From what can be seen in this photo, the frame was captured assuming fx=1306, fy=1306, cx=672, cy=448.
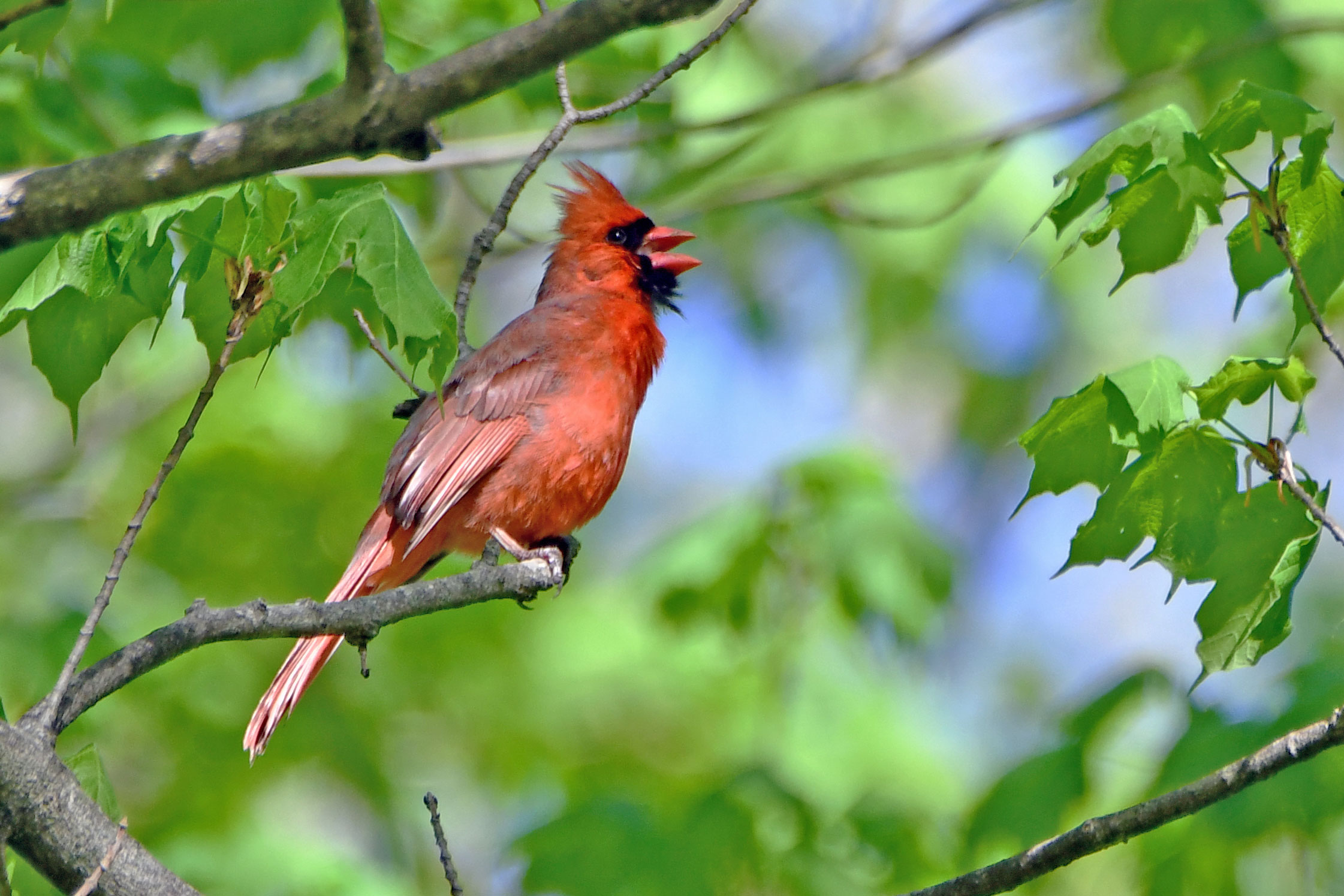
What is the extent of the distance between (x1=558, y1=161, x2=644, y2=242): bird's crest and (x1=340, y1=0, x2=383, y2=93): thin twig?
9.40 ft

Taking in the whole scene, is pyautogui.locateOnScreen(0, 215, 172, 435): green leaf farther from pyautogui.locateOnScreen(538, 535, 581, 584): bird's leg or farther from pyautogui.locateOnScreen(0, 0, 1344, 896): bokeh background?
pyautogui.locateOnScreen(538, 535, 581, 584): bird's leg

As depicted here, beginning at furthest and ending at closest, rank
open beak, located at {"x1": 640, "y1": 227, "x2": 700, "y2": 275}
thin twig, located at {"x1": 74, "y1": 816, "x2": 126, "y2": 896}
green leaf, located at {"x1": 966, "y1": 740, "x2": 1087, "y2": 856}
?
open beak, located at {"x1": 640, "y1": 227, "x2": 700, "y2": 275}
green leaf, located at {"x1": 966, "y1": 740, "x2": 1087, "y2": 856}
thin twig, located at {"x1": 74, "y1": 816, "x2": 126, "y2": 896}

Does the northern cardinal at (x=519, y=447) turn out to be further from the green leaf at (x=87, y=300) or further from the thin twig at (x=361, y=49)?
the thin twig at (x=361, y=49)

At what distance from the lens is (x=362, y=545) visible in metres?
3.67

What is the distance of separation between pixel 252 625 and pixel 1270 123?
69.4 inches

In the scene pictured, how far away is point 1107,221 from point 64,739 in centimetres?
333

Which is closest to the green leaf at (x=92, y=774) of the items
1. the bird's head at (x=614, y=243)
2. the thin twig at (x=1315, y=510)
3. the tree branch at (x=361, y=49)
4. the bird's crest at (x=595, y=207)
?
the tree branch at (x=361, y=49)

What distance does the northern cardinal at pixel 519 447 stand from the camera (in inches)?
143

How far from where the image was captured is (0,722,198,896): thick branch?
6.04ft

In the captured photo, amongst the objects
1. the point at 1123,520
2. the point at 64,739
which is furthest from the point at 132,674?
the point at 64,739

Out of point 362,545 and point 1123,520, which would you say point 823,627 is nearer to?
point 362,545

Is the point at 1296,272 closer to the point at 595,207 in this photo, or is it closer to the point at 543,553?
the point at 543,553

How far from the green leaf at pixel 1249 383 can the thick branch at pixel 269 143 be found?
116 cm

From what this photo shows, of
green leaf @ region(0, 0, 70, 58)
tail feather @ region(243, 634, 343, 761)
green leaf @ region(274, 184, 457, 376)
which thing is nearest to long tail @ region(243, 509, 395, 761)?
tail feather @ region(243, 634, 343, 761)
